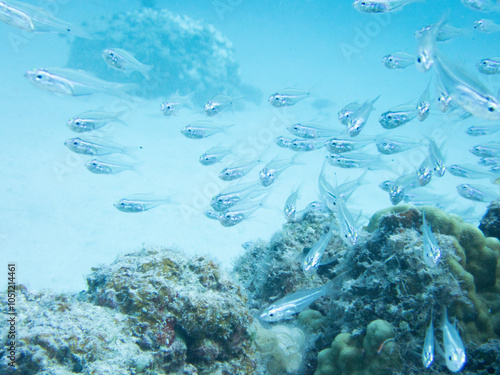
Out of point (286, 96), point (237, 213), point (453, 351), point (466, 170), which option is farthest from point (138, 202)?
point (466, 170)

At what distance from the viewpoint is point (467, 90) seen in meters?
2.39

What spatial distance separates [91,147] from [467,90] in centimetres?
584

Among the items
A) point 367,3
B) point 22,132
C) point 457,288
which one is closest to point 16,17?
point 367,3

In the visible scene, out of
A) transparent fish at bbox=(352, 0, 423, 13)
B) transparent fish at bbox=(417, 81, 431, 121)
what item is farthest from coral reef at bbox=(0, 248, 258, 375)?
transparent fish at bbox=(352, 0, 423, 13)

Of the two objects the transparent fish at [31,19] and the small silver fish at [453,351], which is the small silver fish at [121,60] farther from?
the small silver fish at [453,351]

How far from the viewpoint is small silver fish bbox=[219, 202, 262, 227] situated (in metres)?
5.99

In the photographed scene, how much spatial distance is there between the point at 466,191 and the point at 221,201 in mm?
5526

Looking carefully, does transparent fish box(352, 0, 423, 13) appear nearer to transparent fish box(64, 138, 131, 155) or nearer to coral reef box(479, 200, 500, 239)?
coral reef box(479, 200, 500, 239)

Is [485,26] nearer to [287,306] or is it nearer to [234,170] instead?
[234,170]

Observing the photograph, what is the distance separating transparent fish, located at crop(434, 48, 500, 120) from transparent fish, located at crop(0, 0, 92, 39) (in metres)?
4.83

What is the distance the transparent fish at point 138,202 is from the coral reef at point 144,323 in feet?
7.96

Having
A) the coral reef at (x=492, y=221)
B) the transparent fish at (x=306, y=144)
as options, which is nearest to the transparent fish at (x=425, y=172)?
the coral reef at (x=492, y=221)

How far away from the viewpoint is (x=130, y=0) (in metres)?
68.8

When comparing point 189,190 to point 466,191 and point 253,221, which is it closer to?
point 253,221
